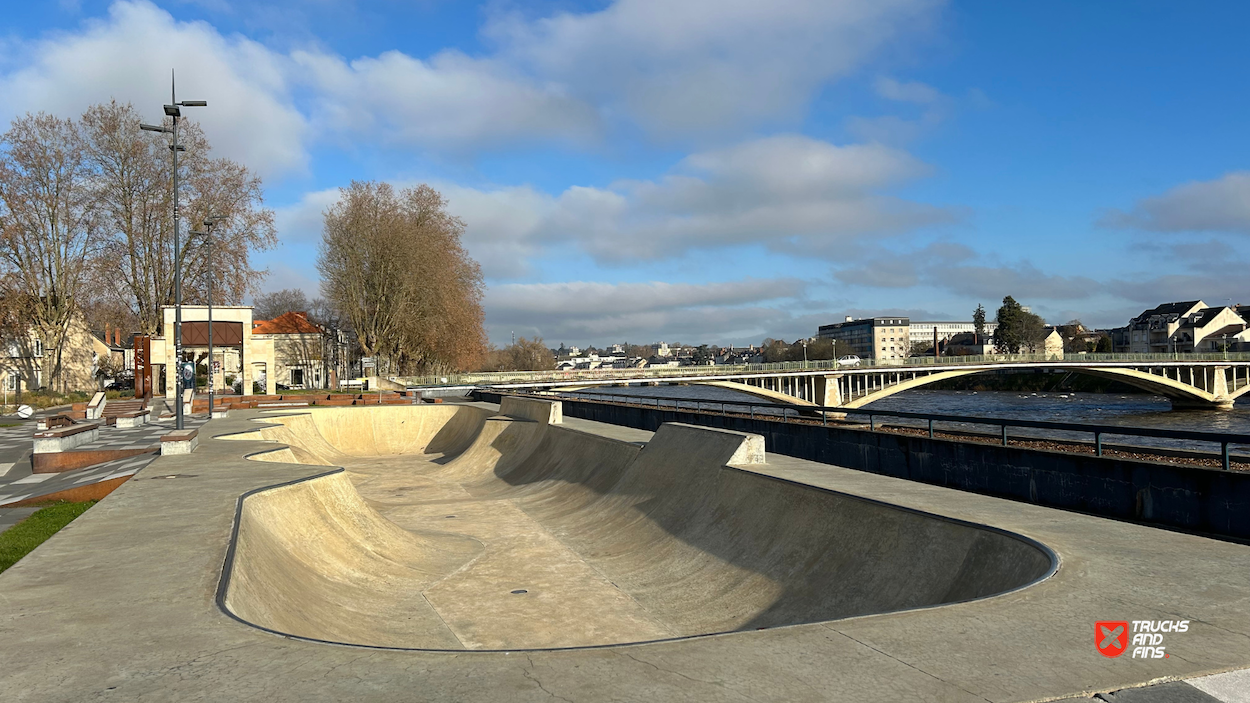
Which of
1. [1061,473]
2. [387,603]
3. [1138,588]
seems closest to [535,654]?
[1138,588]

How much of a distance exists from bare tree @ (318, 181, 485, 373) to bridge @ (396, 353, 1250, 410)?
3780 mm

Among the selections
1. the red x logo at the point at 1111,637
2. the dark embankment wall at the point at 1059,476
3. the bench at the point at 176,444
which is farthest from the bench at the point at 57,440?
the red x logo at the point at 1111,637

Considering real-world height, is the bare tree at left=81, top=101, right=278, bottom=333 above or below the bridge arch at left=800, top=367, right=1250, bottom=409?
above

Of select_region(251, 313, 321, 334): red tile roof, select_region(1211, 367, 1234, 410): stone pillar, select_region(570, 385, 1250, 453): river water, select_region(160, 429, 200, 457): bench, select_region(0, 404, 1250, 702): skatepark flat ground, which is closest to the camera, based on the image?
select_region(0, 404, 1250, 702): skatepark flat ground

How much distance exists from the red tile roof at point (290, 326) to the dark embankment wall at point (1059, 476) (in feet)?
193

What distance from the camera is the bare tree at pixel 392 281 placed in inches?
2094

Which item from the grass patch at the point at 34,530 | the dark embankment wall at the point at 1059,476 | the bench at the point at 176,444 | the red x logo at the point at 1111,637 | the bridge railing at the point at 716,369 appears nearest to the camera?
the red x logo at the point at 1111,637

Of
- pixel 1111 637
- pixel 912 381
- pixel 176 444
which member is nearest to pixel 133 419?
pixel 176 444

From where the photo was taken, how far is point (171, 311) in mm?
39250

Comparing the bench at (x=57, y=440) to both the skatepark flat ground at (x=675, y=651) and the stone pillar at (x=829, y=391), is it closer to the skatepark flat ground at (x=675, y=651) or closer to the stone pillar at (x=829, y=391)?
the skatepark flat ground at (x=675, y=651)

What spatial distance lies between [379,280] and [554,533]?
142ft

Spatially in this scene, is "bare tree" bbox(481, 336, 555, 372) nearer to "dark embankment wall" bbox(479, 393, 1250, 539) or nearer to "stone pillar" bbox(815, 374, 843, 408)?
"stone pillar" bbox(815, 374, 843, 408)

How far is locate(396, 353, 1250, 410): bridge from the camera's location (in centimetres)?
5253

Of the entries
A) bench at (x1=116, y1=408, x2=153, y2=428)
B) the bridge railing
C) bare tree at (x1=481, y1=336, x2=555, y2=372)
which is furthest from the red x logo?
bare tree at (x1=481, y1=336, x2=555, y2=372)
